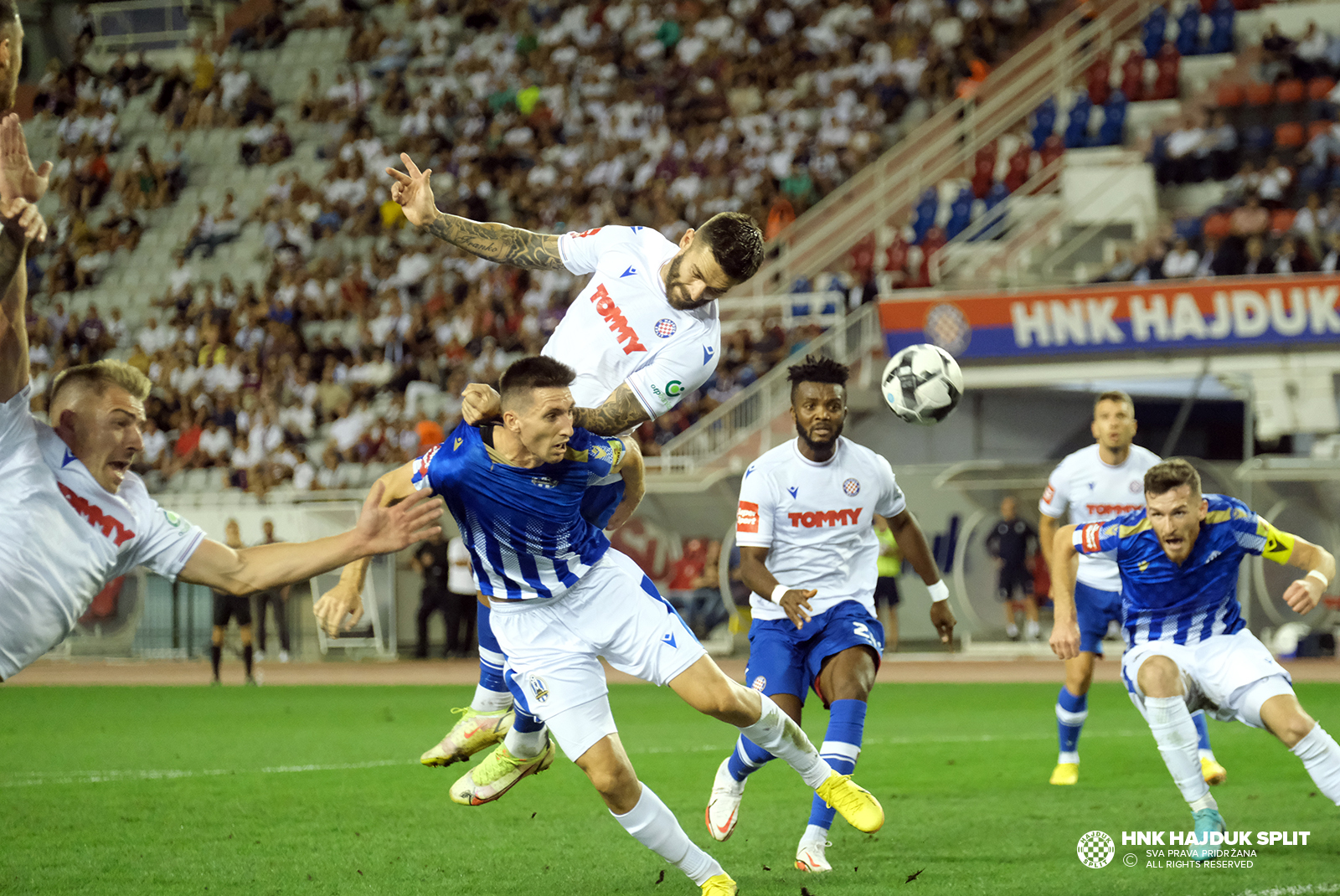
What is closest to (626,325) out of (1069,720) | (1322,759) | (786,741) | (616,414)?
(616,414)

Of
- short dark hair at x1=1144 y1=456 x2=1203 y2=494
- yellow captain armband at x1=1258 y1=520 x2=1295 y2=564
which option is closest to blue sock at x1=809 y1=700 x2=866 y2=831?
short dark hair at x1=1144 y1=456 x2=1203 y2=494

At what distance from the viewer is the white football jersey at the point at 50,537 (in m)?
5.07

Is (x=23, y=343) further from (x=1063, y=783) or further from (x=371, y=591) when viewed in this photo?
(x=371, y=591)

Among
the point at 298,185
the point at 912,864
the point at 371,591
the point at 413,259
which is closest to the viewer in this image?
the point at 912,864

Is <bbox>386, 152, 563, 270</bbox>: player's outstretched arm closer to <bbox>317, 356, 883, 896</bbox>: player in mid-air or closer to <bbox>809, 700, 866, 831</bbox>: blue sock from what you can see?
<bbox>317, 356, 883, 896</bbox>: player in mid-air

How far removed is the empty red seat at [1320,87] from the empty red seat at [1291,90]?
0.11m

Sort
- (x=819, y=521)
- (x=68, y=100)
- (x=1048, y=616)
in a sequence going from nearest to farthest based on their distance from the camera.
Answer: (x=819, y=521)
(x=1048, y=616)
(x=68, y=100)

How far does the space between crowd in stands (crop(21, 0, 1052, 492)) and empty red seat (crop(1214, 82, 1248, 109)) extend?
4.57m

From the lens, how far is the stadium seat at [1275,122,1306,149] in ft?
67.7

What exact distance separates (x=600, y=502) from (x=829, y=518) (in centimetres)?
143

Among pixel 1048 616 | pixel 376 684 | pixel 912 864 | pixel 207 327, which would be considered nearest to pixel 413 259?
pixel 207 327

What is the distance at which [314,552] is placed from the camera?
17.1 feet

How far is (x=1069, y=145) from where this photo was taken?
74.4ft

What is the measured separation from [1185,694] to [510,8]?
1069 inches
